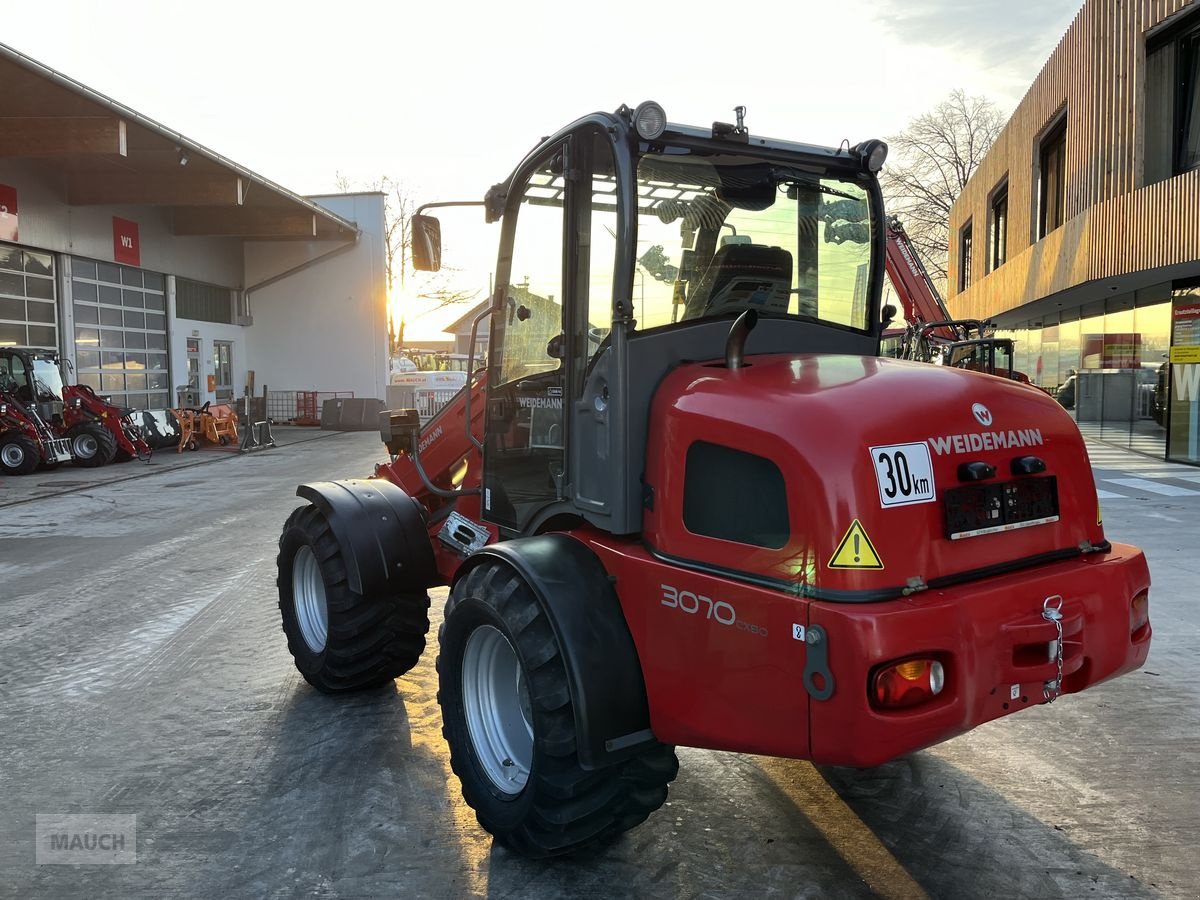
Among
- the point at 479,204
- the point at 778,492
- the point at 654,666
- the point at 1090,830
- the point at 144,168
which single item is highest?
the point at 144,168

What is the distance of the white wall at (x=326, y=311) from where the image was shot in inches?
1275

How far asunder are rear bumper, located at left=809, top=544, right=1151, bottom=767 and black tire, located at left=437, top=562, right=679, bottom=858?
2.71ft

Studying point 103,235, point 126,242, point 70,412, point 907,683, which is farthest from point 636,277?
point 126,242

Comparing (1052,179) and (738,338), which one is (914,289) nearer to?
(1052,179)

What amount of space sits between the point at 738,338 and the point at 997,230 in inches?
1316

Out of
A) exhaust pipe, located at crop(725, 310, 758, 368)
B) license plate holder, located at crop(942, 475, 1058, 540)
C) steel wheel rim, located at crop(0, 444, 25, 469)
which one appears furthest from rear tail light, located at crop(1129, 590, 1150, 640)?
steel wheel rim, located at crop(0, 444, 25, 469)

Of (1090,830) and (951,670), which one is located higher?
(951,670)

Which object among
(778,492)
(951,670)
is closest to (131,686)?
(778,492)

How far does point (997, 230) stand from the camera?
33156 mm

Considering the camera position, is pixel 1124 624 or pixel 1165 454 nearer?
pixel 1124 624

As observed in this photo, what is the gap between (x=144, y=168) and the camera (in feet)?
74.4

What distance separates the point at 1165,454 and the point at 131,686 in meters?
18.5

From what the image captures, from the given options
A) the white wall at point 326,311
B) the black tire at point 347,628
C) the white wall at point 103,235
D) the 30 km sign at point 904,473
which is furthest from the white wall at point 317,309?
the 30 km sign at point 904,473

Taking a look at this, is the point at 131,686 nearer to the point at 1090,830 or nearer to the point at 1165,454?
the point at 1090,830
